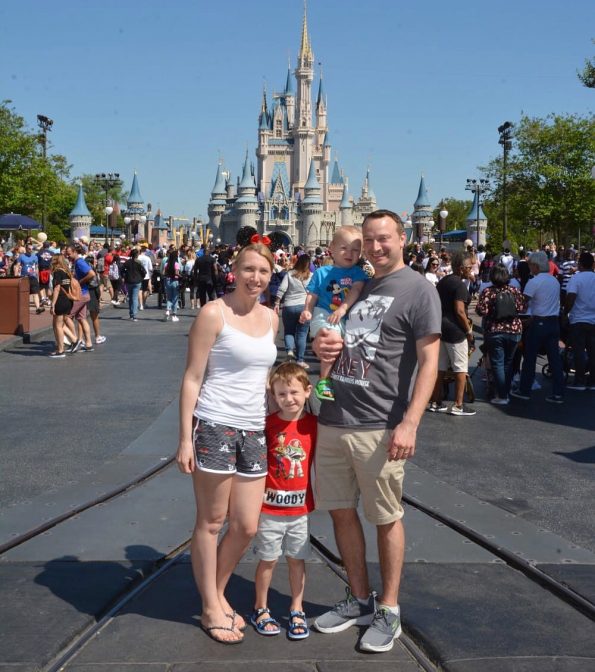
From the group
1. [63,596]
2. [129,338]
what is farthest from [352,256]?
[129,338]

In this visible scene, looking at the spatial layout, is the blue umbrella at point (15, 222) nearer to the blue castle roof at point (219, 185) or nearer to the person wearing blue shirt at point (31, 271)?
the person wearing blue shirt at point (31, 271)

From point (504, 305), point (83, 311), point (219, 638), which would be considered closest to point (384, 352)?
point (219, 638)

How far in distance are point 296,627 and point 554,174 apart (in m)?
42.7

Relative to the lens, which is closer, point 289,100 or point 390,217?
point 390,217

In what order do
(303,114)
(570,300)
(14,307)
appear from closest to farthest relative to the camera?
(570,300) → (14,307) → (303,114)

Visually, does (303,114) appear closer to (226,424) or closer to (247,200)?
(247,200)

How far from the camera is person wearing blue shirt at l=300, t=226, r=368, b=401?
3.63 metres

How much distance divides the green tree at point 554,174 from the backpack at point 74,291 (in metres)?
34.8

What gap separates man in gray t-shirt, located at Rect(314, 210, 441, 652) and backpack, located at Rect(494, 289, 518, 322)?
5.86m

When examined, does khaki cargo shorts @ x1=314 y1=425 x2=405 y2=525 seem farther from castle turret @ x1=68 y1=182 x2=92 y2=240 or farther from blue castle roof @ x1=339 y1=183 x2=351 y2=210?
blue castle roof @ x1=339 y1=183 x2=351 y2=210

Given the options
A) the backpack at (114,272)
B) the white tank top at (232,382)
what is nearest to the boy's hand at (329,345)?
the white tank top at (232,382)

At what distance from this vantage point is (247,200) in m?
136

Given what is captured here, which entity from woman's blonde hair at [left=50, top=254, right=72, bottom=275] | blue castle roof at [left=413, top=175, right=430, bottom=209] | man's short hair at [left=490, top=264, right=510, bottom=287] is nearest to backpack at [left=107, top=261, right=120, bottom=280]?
woman's blonde hair at [left=50, top=254, right=72, bottom=275]

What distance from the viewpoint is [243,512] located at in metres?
3.53
